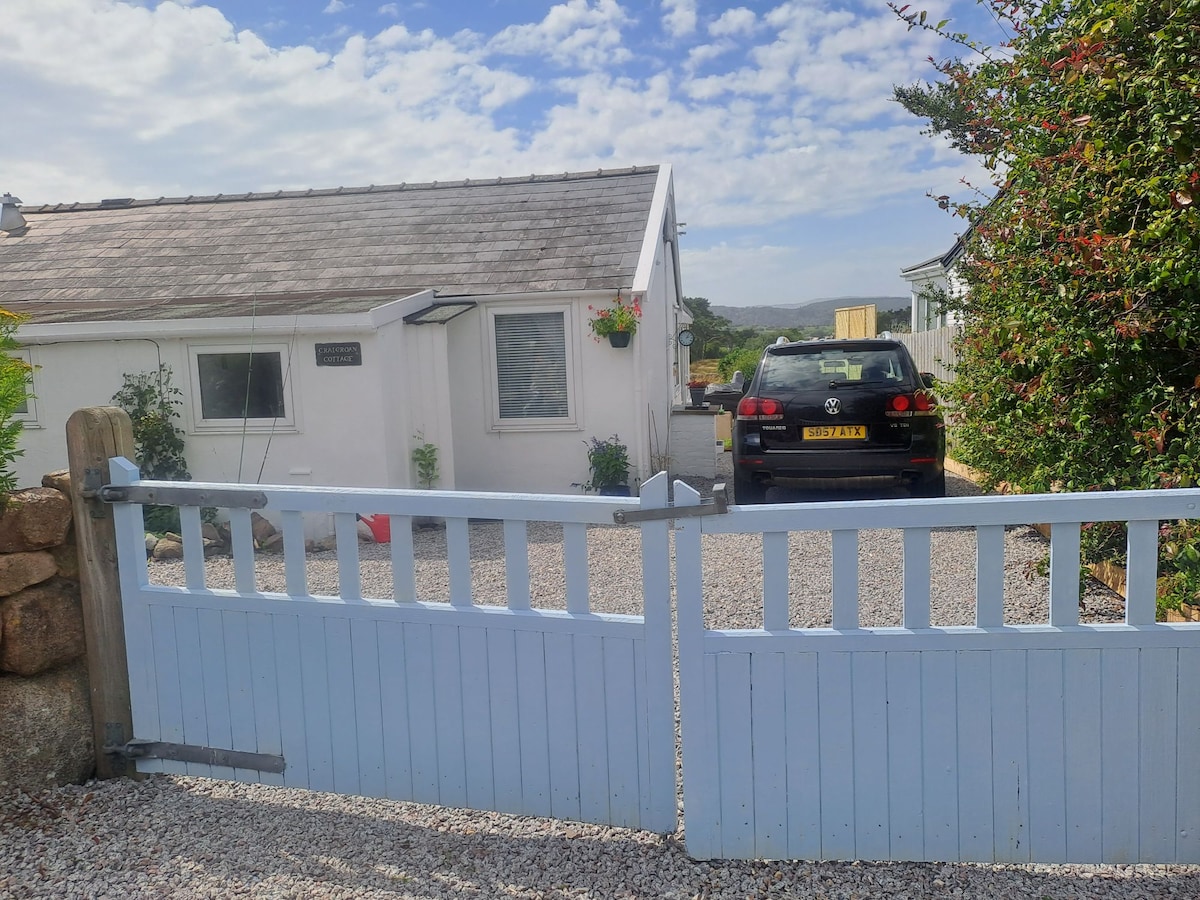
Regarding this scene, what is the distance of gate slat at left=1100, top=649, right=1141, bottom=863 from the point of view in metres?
2.76

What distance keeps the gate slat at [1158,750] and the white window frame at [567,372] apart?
9131 mm

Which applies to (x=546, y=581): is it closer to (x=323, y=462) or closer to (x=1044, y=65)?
(x=323, y=462)

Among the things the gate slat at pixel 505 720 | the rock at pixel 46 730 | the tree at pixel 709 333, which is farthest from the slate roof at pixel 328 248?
the tree at pixel 709 333

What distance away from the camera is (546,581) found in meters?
7.34

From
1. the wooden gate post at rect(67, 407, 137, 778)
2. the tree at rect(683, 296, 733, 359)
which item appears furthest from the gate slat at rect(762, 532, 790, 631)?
the tree at rect(683, 296, 733, 359)

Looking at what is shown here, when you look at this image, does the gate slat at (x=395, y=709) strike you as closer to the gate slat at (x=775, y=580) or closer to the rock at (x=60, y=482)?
the gate slat at (x=775, y=580)

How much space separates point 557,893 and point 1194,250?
11.1ft

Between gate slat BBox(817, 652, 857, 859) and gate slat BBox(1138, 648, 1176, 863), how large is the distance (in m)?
0.86

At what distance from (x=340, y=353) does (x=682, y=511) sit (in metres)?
7.56

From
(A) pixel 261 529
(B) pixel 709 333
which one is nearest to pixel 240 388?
(A) pixel 261 529

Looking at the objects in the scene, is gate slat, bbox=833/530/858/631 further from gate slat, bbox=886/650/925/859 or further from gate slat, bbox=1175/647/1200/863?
gate slat, bbox=1175/647/1200/863

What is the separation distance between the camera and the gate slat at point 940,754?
281cm

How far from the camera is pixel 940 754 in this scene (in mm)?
2842

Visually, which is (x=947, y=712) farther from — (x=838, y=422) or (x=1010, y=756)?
(x=838, y=422)
